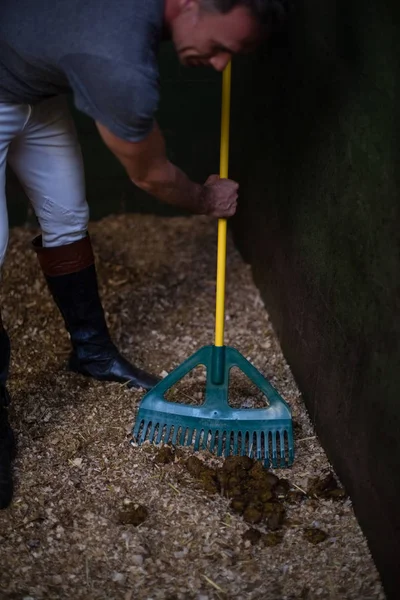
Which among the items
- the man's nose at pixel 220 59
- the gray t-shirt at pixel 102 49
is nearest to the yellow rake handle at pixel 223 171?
the man's nose at pixel 220 59

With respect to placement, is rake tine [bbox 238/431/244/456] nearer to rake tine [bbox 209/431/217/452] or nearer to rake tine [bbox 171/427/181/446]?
rake tine [bbox 209/431/217/452]

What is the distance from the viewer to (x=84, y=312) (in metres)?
3.02

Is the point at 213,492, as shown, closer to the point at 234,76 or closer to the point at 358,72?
the point at 358,72

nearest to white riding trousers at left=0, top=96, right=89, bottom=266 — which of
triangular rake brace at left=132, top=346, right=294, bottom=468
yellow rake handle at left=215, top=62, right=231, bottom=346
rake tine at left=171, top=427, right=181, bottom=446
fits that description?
yellow rake handle at left=215, top=62, right=231, bottom=346

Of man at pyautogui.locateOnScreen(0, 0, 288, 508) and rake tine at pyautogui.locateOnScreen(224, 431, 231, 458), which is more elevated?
man at pyautogui.locateOnScreen(0, 0, 288, 508)

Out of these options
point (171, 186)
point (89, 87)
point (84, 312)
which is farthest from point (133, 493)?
point (89, 87)

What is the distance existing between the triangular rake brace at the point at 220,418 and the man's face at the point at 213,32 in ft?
3.31

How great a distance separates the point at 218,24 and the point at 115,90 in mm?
281

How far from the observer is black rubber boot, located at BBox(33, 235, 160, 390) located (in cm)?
291

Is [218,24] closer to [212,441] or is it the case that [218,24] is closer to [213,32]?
[213,32]

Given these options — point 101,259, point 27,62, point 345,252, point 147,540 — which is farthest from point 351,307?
point 101,259

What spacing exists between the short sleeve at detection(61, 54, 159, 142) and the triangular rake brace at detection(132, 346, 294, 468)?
949 mm

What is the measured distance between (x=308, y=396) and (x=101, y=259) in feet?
4.37

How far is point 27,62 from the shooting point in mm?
2197
